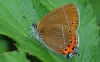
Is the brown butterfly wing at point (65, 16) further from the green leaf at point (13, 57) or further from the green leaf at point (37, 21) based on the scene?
the green leaf at point (13, 57)

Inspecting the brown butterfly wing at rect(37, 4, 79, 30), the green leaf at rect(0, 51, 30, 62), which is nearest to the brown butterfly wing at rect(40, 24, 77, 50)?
the brown butterfly wing at rect(37, 4, 79, 30)

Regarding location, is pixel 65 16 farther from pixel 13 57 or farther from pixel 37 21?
pixel 13 57

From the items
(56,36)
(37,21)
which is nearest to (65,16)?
(37,21)

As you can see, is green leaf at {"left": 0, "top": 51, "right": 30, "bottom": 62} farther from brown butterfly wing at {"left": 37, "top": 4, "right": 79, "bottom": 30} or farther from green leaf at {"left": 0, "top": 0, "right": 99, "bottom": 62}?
brown butterfly wing at {"left": 37, "top": 4, "right": 79, "bottom": 30}

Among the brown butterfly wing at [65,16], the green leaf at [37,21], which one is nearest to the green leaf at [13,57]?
the green leaf at [37,21]

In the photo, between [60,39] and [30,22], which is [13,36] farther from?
[60,39]

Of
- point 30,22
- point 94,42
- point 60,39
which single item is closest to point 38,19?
point 30,22
